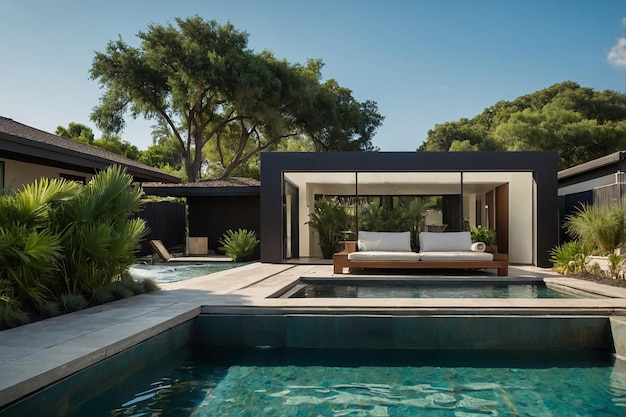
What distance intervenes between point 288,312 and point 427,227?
847 centimetres

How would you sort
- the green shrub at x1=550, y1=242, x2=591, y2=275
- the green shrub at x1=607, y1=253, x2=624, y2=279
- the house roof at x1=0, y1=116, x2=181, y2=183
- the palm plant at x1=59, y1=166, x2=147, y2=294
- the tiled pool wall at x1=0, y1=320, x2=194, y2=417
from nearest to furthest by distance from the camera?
the tiled pool wall at x1=0, y1=320, x2=194, y2=417
the palm plant at x1=59, y1=166, x2=147, y2=294
the green shrub at x1=607, y1=253, x2=624, y2=279
the house roof at x1=0, y1=116, x2=181, y2=183
the green shrub at x1=550, y1=242, x2=591, y2=275

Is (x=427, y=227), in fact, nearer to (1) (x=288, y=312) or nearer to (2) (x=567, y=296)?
(2) (x=567, y=296)

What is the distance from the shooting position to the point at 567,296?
25.2 feet

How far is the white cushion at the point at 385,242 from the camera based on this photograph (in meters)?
11.4

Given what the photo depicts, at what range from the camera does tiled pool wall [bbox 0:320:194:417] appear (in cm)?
323

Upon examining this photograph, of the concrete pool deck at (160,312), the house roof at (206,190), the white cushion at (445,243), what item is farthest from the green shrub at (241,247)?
the concrete pool deck at (160,312)

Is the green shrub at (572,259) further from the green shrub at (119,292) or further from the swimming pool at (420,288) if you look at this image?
the green shrub at (119,292)

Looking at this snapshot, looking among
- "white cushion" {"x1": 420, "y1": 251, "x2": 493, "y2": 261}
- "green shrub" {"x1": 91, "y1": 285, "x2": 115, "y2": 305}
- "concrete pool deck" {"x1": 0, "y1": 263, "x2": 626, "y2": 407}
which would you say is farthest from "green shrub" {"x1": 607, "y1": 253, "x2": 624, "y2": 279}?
"green shrub" {"x1": 91, "y1": 285, "x2": 115, "y2": 305}

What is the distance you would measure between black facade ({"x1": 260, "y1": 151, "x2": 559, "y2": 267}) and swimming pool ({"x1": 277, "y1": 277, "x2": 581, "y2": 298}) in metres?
3.41

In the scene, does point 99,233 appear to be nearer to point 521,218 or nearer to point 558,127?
point 521,218

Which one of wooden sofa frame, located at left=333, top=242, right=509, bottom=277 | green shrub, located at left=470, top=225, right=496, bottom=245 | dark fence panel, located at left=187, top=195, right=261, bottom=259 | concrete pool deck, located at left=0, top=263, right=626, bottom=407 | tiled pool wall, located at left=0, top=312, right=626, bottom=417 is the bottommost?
tiled pool wall, located at left=0, top=312, right=626, bottom=417

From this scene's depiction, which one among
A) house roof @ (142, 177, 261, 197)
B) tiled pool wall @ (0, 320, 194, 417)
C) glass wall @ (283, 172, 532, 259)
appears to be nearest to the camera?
tiled pool wall @ (0, 320, 194, 417)

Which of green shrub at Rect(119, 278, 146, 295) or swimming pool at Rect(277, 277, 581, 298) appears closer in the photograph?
green shrub at Rect(119, 278, 146, 295)

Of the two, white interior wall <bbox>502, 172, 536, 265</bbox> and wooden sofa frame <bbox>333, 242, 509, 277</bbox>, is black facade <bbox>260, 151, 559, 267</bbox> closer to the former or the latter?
white interior wall <bbox>502, 172, 536, 265</bbox>
